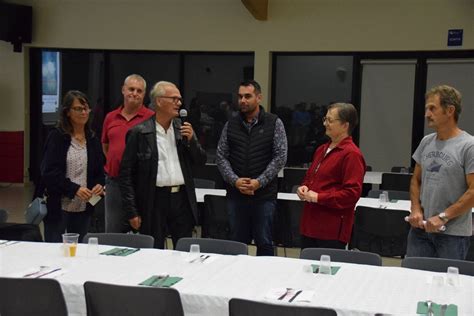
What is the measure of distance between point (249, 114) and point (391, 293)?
7.88ft

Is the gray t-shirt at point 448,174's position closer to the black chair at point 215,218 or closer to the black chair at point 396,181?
the black chair at point 215,218

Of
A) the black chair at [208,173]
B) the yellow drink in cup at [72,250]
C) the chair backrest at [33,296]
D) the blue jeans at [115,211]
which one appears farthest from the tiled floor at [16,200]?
the chair backrest at [33,296]

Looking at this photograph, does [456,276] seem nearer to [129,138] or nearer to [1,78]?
[129,138]

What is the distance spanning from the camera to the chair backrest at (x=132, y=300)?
9.16 feet

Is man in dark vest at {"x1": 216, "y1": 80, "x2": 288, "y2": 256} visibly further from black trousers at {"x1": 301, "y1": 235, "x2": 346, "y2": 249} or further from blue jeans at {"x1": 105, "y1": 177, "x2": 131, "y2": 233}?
blue jeans at {"x1": 105, "y1": 177, "x2": 131, "y2": 233}

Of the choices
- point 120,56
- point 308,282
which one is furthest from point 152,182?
point 120,56

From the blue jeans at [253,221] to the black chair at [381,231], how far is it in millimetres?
848

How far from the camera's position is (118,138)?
16.9 ft

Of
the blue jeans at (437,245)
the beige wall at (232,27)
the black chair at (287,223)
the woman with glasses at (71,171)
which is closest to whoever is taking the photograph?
the blue jeans at (437,245)

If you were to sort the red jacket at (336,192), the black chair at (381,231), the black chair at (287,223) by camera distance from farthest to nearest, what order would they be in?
the black chair at (287,223)
the black chair at (381,231)
the red jacket at (336,192)

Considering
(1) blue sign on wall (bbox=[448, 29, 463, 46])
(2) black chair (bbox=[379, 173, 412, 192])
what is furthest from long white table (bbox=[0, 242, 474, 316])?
(1) blue sign on wall (bbox=[448, 29, 463, 46])

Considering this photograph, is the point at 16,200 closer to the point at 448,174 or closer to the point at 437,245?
the point at 437,245

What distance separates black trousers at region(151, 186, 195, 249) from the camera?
4.56 meters

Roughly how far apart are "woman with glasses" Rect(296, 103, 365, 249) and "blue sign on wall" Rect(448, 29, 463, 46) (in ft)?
18.9
